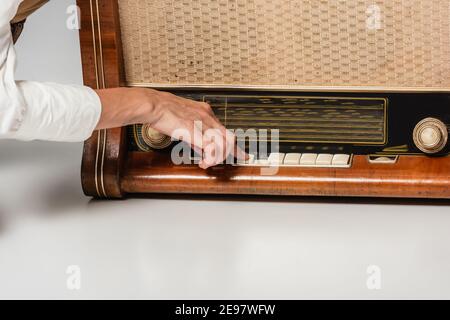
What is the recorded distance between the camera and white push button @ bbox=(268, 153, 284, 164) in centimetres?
195

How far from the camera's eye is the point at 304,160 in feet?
6.37

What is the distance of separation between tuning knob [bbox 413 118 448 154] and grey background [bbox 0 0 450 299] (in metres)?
0.13

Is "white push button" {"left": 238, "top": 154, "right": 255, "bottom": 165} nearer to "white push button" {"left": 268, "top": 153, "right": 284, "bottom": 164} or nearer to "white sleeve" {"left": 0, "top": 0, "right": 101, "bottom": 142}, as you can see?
"white push button" {"left": 268, "top": 153, "right": 284, "bottom": 164}

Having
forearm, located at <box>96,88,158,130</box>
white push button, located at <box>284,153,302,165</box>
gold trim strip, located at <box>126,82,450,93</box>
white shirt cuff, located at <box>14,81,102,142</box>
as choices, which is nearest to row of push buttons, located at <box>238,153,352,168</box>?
white push button, located at <box>284,153,302,165</box>

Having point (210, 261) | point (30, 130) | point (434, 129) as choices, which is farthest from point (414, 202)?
point (30, 130)

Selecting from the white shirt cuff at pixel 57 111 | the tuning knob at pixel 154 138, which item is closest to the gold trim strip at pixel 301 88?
the tuning knob at pixel 154 138

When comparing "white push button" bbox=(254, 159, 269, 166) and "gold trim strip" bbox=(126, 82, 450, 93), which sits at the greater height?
"gold trim strip" bbox=(126, 82, 450, 93)

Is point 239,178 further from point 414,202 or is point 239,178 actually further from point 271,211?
point 414,202

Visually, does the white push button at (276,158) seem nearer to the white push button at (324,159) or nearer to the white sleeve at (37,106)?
the white push button at (324,159)

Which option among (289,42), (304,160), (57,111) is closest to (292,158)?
(304,160)

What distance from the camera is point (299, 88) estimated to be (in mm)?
1987

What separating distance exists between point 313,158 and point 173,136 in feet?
1.11

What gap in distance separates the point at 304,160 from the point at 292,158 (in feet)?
0.09

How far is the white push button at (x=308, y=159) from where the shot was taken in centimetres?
193
